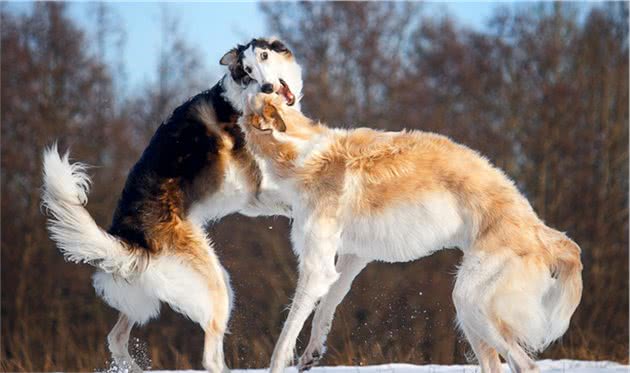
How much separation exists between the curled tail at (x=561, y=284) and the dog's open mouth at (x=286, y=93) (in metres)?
2.23

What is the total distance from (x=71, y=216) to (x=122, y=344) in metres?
1.13

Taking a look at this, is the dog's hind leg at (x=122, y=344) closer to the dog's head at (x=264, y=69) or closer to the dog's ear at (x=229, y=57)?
the dog's head at (x=264, y=69)

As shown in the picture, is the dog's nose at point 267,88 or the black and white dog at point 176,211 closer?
the black and white dog at point 176,211

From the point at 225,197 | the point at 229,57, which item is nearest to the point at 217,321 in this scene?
the point at 225,197

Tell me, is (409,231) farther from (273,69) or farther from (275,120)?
(273,69)

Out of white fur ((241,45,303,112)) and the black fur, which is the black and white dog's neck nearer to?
the black fur

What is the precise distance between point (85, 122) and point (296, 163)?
1959 cm

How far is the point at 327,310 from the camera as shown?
6.54m

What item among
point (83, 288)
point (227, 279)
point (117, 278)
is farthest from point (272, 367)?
point (83, 288)

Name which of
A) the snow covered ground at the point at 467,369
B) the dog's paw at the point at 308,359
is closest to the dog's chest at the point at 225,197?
the dog's paw at the point at 308,359

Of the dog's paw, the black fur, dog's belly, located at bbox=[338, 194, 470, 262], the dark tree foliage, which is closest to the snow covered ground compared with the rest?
the dog's paw

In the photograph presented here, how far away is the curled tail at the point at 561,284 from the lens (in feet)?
18.4

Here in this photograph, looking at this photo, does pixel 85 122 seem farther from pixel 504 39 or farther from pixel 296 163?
pixel 296 163

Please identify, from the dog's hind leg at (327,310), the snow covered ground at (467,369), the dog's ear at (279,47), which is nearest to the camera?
the dog's hind leg at (327,310)
